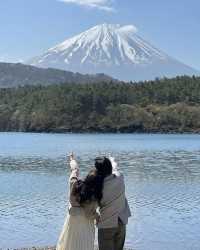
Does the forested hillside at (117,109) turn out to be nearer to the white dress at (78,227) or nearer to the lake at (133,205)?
the lake at (133,205)

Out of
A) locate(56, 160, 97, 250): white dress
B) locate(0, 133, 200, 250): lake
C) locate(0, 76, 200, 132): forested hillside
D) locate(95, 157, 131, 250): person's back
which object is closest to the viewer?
locate(95, 157, 131, 250): person's back

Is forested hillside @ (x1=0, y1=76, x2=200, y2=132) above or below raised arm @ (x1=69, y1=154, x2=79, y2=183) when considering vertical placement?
above

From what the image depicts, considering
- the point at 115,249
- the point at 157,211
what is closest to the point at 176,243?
the point at 157,211

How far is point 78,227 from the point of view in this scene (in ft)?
29.3

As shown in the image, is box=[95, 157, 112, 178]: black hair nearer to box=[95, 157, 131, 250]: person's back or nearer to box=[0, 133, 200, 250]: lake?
box=[95, 157, 131, 250]: person's back

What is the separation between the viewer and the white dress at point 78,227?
28.8 feet

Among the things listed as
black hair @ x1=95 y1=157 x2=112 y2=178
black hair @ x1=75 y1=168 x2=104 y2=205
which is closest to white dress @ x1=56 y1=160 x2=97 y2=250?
black hair @ x1=75 y1=168 x2=104 y2=205

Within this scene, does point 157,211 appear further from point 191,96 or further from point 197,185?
point 191,96

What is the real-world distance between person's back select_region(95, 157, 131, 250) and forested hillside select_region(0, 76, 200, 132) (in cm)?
15624

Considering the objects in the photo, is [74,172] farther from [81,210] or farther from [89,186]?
[81,210]

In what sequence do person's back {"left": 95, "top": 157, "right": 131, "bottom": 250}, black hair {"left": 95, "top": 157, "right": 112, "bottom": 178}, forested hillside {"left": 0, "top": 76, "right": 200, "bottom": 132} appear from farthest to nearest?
forested hillside {"left": 0, "top": 76, "right": 200, "bottom": 132} < person's back {"left": 95, "top": 157, "right": 131, "bottom": 250} < black hair {"left": 95, "top": 157, "right": 112, "bottom": 178}

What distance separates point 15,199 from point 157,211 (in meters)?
8.18

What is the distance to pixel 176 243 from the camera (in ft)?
62.1

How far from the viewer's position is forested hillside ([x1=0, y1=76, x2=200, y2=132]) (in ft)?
545
